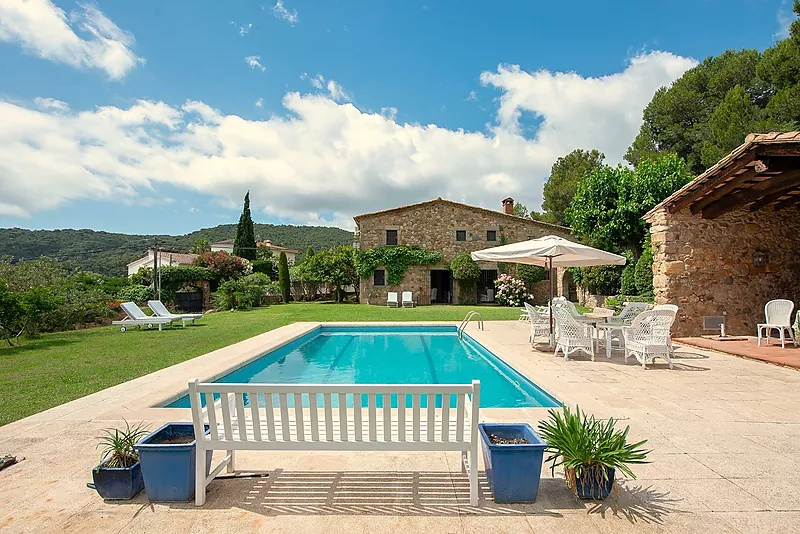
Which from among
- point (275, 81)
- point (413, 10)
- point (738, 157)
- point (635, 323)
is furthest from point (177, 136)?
point (738, 157)

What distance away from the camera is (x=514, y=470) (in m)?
2.53

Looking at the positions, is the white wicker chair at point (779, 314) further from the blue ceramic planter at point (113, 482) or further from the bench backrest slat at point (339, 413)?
the blue ceramic planter at point (113, 482)

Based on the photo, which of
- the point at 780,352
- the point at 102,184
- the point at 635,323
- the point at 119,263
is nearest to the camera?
the point at 635,323

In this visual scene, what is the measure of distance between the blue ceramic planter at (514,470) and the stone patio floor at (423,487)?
0.08 metres

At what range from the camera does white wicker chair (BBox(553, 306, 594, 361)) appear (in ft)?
24.0

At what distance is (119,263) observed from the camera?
4088cm

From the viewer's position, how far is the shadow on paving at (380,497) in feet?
8.10

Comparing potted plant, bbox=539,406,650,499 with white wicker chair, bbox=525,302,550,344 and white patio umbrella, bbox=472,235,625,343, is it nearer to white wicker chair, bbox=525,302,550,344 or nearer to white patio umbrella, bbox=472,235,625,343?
white patio umbrella, bbox=472,235,625,343

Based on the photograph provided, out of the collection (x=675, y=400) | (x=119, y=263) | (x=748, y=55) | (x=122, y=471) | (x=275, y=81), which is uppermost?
(x=748, y=55)

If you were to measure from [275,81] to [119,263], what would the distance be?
3917 centimetres

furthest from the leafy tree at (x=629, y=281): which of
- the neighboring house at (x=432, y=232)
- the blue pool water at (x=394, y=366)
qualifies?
the neighboring house at (x=432, y=232)

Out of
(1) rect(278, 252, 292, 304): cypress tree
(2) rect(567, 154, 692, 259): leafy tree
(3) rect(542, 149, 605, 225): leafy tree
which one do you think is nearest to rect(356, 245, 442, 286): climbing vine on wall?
(1) rect(278, 252, 292, 304): cypress tree

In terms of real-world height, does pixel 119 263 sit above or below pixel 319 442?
above

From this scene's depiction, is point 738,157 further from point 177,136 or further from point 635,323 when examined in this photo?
point 177,136
